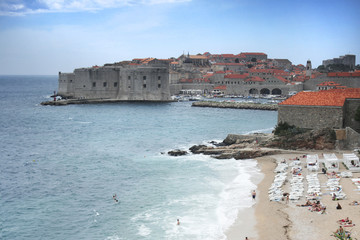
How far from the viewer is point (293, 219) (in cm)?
1265

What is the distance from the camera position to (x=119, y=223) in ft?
44.2

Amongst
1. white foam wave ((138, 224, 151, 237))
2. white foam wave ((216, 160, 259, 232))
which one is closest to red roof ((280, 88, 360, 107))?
white foam wave ((216, 160, 259, 232))

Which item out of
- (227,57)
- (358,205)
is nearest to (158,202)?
(358,205)

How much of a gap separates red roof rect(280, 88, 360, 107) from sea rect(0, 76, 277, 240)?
451cm

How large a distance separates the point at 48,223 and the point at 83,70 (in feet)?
167

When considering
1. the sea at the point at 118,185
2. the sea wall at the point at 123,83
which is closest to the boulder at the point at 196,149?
the sea at the point at 118,185

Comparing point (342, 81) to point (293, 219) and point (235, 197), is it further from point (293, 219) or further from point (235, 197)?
point (293, 219)

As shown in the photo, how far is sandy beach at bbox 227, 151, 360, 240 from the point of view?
38.3ft

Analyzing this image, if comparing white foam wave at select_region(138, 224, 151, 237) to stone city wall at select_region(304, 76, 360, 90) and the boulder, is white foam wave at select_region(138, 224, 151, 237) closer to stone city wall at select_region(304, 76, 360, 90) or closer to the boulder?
the boulder

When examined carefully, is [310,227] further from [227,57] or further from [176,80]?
[227,57]

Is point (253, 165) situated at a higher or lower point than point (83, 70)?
lower

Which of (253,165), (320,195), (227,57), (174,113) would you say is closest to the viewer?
(320,195)

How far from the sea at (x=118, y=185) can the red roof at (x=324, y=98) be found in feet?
14.8

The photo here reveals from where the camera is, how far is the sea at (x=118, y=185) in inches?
519
